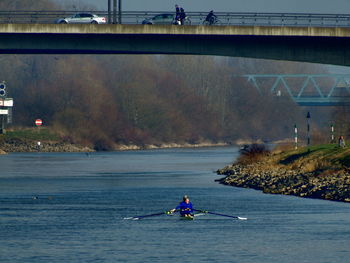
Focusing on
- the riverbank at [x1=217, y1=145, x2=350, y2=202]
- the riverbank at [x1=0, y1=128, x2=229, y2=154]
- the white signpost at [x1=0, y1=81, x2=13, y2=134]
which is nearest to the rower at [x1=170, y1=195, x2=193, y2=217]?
the riverbank at [x1=217, y1=145, x2=350, y2=202]

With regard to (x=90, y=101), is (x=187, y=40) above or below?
above

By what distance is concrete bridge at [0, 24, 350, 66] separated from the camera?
82812 mm

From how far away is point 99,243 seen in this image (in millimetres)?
49188

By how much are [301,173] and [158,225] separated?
25.4 m

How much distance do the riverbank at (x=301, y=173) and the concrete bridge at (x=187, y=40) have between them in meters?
7.91

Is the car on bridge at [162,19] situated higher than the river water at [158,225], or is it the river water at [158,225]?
the car on bridge at [162,19]

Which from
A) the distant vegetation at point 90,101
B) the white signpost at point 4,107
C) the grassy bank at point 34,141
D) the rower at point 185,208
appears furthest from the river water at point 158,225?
the distant vegetation at point 90,101

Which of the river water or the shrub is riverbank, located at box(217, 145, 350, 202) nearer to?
the shrub

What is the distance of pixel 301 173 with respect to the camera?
80188 mm

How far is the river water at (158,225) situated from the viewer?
151 ft

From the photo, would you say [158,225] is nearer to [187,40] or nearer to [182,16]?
[187,40]

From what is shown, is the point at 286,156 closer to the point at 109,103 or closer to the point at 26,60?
the point at 109,103

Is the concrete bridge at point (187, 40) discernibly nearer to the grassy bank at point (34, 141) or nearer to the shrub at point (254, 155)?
the shrub at point (254, 155)

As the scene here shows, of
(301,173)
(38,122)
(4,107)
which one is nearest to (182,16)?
(301,173)
